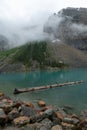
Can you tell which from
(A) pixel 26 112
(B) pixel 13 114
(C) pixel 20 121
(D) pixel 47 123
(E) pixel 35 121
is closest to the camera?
(D) pixel 47 123

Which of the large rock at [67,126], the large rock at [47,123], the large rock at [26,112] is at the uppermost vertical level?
the large rock at [26,112]

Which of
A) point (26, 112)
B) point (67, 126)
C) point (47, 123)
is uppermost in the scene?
point (26, 112)

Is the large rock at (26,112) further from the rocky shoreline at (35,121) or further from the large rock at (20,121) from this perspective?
the large rock at (20,121)

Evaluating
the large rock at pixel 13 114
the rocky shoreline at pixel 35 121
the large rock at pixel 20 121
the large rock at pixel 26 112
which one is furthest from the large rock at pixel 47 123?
the large rock at pixel 13 114

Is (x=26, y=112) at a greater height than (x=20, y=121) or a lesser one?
lesser

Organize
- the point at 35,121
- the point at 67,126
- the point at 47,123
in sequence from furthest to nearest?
the point at 35,121 → the point at 47,123 → the point at 67,126

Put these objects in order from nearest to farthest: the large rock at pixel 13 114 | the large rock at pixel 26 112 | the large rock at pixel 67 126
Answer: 1. the large rock at pixel 67 126
2. the large rock at pixel 13 114
3. the large rock at pixel 26 112

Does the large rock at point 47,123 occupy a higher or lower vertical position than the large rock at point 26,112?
lower

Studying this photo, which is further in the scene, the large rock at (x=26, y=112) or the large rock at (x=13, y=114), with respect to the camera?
the large rock at (x=26, y=112)

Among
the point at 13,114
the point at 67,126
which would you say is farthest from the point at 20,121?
the point at 67,126

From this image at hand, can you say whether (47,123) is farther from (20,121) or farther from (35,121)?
(20,121)

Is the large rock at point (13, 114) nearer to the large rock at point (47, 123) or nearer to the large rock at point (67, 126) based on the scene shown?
the large rock at point (47, 123)

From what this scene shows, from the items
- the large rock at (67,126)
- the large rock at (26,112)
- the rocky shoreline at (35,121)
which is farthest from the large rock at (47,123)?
the large rock at (26,112)

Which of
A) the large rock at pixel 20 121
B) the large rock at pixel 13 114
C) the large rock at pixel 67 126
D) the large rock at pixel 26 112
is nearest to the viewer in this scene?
the large rock at pixel 67 126
